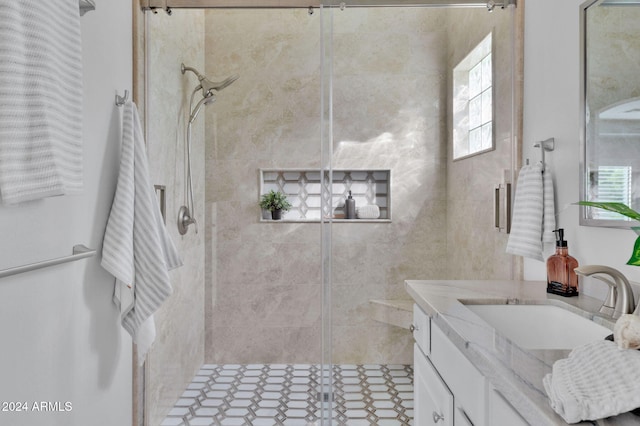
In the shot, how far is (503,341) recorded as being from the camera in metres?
0.93

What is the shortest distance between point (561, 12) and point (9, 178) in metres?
1.82

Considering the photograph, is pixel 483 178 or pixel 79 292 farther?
pixel 483 178

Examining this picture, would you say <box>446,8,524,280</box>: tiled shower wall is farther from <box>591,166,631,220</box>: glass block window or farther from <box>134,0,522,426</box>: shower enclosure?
<box>591,166,631,220</box>: glass block window

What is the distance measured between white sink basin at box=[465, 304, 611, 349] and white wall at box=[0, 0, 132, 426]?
125 centimetres

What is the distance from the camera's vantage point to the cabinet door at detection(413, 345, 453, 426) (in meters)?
1.17

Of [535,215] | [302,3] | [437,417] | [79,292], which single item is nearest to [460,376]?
[437,417]

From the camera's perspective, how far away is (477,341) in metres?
0.94

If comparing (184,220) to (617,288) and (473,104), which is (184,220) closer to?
(473,104)

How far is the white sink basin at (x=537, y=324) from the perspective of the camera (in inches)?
47.8

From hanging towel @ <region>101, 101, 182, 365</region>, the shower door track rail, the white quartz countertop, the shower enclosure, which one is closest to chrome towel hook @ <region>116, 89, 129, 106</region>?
hanging towel @ <region>101, 101, 182, 365</region>

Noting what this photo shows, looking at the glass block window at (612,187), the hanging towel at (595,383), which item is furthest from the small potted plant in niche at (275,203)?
the hanging towel at (595,383)

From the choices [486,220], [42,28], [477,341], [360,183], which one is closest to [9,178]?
[42,28]

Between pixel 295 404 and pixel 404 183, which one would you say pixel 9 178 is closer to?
pixel 404 183

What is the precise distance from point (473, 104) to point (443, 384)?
126 centimetres
